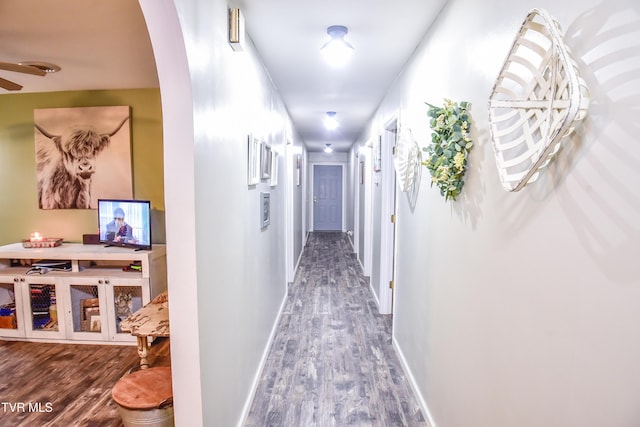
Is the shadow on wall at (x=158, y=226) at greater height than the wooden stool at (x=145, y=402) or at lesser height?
greater

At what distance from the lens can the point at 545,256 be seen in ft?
3.23

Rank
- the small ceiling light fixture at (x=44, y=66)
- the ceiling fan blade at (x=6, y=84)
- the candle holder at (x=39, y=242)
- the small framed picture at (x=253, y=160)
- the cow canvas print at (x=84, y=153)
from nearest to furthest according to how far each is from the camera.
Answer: the small framed picture at (x=253, y=160), the ceiling fan blade at (x=6, y=84), the small ceiling light fixture at (x=44, y=66), the candle holder at (x=39, y=242), the cow canvas print at (x=84, y=153)

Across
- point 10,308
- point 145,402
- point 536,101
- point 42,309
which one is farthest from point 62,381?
point 536,101

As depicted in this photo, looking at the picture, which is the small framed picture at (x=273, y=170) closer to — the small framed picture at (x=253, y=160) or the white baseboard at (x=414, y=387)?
the small framed picture at (x=253, y=160)

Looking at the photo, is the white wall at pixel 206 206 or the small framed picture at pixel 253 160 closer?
the white wall at pixel 206 206

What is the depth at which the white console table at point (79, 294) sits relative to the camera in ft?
10.1

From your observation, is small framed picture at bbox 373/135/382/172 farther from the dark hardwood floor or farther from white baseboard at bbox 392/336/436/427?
the dark hardwood floor

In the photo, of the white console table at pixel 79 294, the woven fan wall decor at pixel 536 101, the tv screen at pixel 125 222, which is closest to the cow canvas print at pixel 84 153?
the tv screen at pixel 125 222

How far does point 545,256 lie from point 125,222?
3.23 m

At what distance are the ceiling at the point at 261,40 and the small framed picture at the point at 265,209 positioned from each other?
1.05 meters

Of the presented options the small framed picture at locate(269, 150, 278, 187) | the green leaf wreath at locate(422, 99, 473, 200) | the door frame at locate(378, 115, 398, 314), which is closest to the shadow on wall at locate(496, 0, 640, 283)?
the green leaf wreath at locate(422, 99, 473, 200)

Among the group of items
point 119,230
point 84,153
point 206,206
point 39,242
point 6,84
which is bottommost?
point 39,242

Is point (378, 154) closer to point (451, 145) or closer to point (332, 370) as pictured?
point (332, 370)

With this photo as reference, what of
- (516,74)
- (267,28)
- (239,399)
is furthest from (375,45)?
(239,399)
